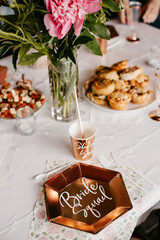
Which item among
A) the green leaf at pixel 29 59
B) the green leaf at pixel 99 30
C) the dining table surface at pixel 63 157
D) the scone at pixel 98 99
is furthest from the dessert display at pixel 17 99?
the green leaf at pixel 99 30

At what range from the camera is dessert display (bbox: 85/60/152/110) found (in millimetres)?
1118

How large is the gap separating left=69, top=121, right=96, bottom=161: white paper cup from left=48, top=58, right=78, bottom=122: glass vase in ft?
0.47

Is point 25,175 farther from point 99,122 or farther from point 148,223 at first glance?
point 148,223

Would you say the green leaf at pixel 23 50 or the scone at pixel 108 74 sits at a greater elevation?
the green leaf at pixel 23 50

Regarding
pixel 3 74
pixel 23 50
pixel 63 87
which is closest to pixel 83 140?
pixel 63 87

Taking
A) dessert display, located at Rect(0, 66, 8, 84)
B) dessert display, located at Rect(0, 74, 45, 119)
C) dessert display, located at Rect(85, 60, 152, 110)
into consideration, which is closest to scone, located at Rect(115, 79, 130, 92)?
dessert display, located at Rect(85, 60, 152, 110)

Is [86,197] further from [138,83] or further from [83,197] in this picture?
[138,83]

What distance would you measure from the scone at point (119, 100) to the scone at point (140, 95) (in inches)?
1.4

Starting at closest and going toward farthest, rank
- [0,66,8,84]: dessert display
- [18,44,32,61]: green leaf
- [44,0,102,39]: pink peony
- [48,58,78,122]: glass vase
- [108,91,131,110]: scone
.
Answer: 1. [44,0,102,39]: pink peony
2. [18,44,32,61]: green leaf
3. [48,58,78,122]: glass vase
4. [108,91,131,110]: scone
5. [0,66,8,84]: dessert display

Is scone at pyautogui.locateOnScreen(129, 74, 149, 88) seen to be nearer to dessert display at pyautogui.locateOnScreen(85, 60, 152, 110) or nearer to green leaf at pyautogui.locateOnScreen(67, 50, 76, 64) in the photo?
dessert display at pyautogui.locateOnScreen(85, 60, 152, 110)

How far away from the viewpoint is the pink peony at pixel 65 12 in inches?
27.2

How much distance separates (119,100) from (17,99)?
1.47ft

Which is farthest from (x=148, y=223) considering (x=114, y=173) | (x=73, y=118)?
(x=73, y=118)

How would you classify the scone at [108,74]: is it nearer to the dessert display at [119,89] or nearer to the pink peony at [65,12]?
the dessert display at [119,89]
